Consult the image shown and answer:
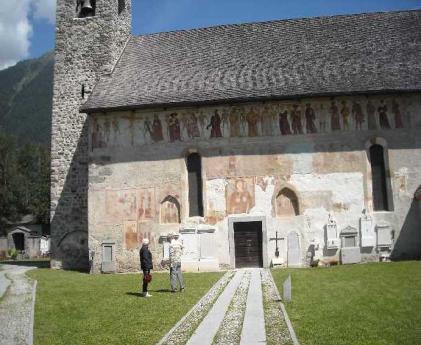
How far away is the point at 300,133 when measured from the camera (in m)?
20.8

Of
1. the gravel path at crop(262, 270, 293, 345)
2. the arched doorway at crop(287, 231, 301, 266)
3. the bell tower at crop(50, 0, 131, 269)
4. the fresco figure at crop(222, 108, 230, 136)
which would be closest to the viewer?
the gravel path at crop(262, 270, 293, 345)

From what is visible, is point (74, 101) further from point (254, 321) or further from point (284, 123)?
point (254, 321)

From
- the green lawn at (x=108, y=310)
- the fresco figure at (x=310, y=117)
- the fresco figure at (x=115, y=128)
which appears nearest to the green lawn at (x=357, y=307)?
the green lawn at (x=108, y=310)

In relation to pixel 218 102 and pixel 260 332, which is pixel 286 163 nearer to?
pixel 218 102

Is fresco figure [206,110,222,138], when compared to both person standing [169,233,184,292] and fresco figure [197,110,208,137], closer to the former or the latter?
fresco figure [197,110,208,137]

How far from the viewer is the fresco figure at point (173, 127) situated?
70.1ft

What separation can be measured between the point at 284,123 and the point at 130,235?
883cm

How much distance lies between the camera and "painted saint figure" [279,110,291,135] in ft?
68.3

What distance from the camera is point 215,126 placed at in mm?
21219

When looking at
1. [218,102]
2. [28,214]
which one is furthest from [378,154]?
[28,214]

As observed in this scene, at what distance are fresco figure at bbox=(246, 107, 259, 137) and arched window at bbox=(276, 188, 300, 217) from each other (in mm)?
2955

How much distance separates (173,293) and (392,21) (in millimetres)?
19811

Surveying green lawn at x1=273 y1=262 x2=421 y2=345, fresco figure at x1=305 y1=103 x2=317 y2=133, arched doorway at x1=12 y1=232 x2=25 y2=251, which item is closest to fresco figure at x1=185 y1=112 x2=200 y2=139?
fresco figure at x1=305 y1=103 x2=317 y2=133

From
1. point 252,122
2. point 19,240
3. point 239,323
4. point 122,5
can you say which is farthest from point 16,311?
point 19,240
